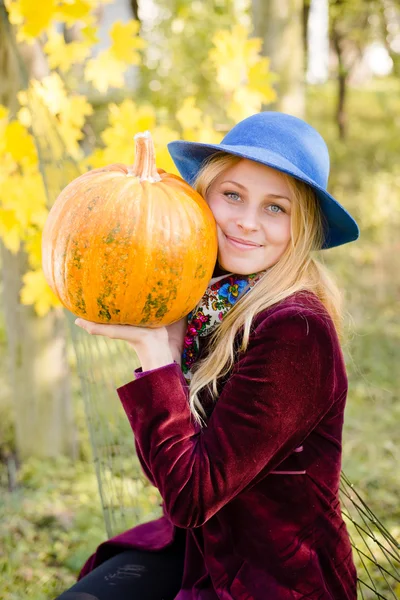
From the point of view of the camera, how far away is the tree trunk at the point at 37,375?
12.4 ft

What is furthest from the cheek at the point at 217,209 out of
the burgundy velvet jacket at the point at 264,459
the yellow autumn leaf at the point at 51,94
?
the yellow autumn leaf at the point at 51,94

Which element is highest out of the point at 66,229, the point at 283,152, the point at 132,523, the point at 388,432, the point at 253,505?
the point at 283,152

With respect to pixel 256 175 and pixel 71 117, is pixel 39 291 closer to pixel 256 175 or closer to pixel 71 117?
pixel 71 117

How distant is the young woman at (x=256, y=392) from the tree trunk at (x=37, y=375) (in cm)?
222

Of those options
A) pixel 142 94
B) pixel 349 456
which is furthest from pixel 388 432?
pixel 142 94

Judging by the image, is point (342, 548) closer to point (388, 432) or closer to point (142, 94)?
point (388, 432)

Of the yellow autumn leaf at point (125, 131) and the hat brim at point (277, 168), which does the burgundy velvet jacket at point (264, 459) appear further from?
the yellow autumn leaf at point (125, 131)

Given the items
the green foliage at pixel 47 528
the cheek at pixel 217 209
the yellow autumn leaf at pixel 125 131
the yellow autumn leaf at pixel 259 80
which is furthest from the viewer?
the green foliage at pixel 47 528

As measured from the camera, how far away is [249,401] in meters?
1.39

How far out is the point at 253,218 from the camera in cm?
155

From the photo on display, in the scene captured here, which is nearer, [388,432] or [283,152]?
[283,152]

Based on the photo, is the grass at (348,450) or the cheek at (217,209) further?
the grass at (348,450)

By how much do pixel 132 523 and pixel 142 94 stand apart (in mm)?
5584

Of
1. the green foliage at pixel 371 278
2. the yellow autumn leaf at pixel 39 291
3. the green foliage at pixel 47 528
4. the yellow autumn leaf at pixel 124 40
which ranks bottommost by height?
the green foliage at pixel 371 278
